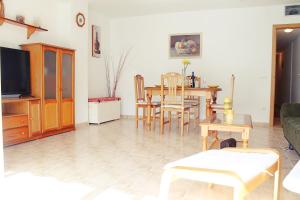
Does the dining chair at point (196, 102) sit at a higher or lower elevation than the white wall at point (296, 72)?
lower

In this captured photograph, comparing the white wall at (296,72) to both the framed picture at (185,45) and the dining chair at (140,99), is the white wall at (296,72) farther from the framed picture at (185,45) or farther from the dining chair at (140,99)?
the dining chair at (140,99)

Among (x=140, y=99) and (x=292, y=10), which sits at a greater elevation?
(x=292, y=10)

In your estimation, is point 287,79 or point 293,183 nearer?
point 293,183

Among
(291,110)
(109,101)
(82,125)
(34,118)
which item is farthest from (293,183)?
(109,101)

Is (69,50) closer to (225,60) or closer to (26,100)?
(26,100)

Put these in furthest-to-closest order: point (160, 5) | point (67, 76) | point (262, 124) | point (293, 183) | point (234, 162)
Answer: point (262, 124), point (160, 5), point (67, 76), point (234, 162), point (293, 183)

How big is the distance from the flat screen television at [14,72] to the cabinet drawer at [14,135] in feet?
1.72

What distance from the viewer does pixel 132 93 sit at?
6586 mm

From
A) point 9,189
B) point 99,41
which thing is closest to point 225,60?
point 99,41

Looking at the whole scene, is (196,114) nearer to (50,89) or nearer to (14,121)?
(50,89)

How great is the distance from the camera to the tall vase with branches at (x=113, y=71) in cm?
661

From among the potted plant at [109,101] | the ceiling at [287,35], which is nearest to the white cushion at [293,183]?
the potted plant at [109,101]

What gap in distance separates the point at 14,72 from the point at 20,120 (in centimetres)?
72

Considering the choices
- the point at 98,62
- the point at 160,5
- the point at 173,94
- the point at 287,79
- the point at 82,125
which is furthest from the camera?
the point at 287,79
